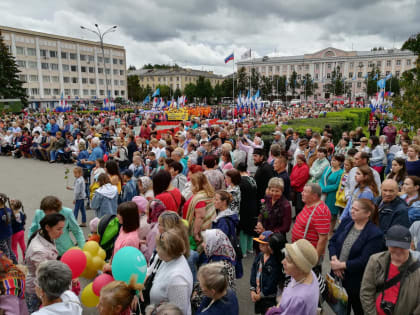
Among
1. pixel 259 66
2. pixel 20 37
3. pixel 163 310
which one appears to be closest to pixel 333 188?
pixel 163 310

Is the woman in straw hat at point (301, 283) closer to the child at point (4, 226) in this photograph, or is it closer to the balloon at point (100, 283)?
the balloon at point (100, 283)

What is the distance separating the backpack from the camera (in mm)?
3939

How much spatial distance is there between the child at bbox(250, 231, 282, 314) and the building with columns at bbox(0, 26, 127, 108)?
72926 millimetres

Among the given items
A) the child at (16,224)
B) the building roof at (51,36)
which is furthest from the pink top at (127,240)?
the building roof at (51,36)

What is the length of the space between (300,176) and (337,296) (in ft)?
12.1

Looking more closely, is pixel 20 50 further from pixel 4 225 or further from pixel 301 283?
pixel 301 283

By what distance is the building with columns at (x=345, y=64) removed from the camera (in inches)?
3723

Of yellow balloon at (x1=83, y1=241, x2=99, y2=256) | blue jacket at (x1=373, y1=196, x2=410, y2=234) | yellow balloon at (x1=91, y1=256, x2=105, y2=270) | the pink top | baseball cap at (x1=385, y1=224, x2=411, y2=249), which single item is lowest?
yellow balloon at (x1=91, y1=256, x2=105, y2=270)

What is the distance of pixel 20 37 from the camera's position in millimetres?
64062

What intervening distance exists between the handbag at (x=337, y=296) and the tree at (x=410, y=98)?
10.9 m

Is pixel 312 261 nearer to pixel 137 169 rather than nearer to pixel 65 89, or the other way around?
pixel 137 169

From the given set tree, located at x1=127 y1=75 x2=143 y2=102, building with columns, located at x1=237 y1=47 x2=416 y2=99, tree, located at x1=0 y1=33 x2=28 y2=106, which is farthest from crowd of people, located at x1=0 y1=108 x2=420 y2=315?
building with columns, located at x1=237 y1=47 x2=416 y2=99

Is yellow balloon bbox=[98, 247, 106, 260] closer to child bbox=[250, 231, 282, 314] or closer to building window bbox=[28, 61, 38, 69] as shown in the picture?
child bbox=[250, 231, 282, 314]

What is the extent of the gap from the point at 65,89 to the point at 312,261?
8171 centimetres
